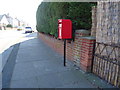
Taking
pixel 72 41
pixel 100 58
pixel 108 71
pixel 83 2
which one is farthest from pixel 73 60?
pixel 83 2

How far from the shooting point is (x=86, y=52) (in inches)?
120

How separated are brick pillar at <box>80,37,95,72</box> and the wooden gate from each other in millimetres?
140

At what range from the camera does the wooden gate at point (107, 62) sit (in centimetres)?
234

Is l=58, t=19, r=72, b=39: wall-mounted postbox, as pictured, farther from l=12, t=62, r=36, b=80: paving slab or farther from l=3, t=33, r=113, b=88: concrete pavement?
l=12, t=62, r=36, b=80: paving slab

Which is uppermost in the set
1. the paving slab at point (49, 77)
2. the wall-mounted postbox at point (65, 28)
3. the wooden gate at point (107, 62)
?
the wall-mounted postbox at point (65, 28)

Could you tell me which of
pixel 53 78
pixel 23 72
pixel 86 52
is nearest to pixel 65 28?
pixel 86 52

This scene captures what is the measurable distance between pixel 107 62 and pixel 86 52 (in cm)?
66

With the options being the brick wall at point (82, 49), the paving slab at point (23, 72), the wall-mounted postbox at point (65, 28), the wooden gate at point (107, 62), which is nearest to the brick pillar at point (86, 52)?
the brick wall at point (82, 49)

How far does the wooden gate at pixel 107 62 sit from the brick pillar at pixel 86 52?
140 mm

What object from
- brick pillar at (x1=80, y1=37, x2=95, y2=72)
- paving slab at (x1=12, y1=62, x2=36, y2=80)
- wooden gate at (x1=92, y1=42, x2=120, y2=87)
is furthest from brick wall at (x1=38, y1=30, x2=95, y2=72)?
paving slab at (x1=12, y1=62, x2=36, y2=80)

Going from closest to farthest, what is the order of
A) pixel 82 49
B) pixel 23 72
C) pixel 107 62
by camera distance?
1. pixel 107 62
2. pixel 82 49
3. pixel 23 72

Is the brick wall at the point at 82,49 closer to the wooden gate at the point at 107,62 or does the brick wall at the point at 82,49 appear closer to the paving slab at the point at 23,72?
the wooden gate at the point at 107,62

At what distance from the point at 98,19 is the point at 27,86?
2.51m

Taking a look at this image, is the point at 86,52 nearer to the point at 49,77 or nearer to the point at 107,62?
the point at 107,62
